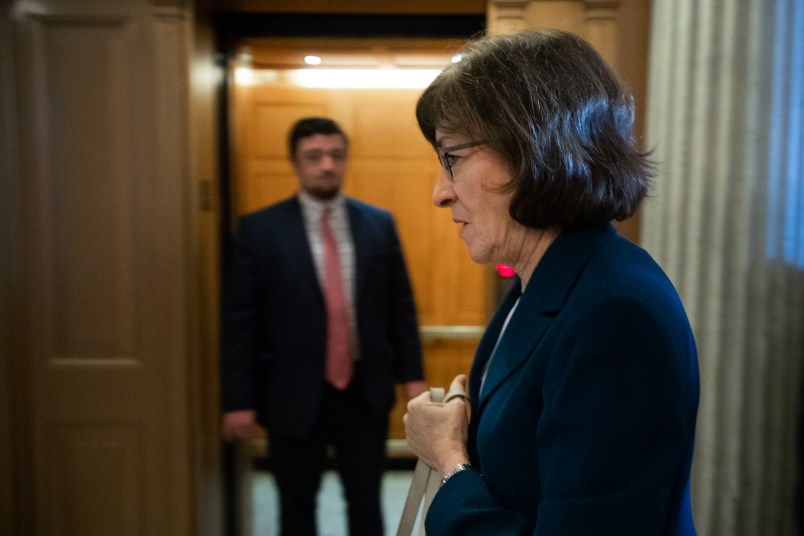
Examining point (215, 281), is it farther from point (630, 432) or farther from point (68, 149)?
point (630, 432)

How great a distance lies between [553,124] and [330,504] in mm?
3695

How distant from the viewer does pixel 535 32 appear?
1047 millimetres

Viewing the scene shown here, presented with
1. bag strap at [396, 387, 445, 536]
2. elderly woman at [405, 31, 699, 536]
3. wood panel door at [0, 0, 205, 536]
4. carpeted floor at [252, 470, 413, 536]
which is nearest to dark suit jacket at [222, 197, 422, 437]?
wood panel door at [0, 0, 205, 536]

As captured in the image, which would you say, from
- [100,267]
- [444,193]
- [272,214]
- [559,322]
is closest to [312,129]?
[272,214]

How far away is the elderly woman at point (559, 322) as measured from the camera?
82cm

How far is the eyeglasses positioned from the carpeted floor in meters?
2.81

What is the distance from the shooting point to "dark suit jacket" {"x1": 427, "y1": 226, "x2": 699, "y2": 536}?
821 mm

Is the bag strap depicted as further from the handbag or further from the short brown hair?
the short brown hair

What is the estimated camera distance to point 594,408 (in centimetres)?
82

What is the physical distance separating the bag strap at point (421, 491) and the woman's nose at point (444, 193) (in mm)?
317

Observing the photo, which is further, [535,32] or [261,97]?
[261,97]

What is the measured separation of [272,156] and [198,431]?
2.23 m

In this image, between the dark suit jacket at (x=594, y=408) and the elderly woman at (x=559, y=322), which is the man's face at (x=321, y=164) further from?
the dark suit jacket at (x=594, y=408)

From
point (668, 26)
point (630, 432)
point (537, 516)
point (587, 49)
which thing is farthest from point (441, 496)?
point (668, 26)
